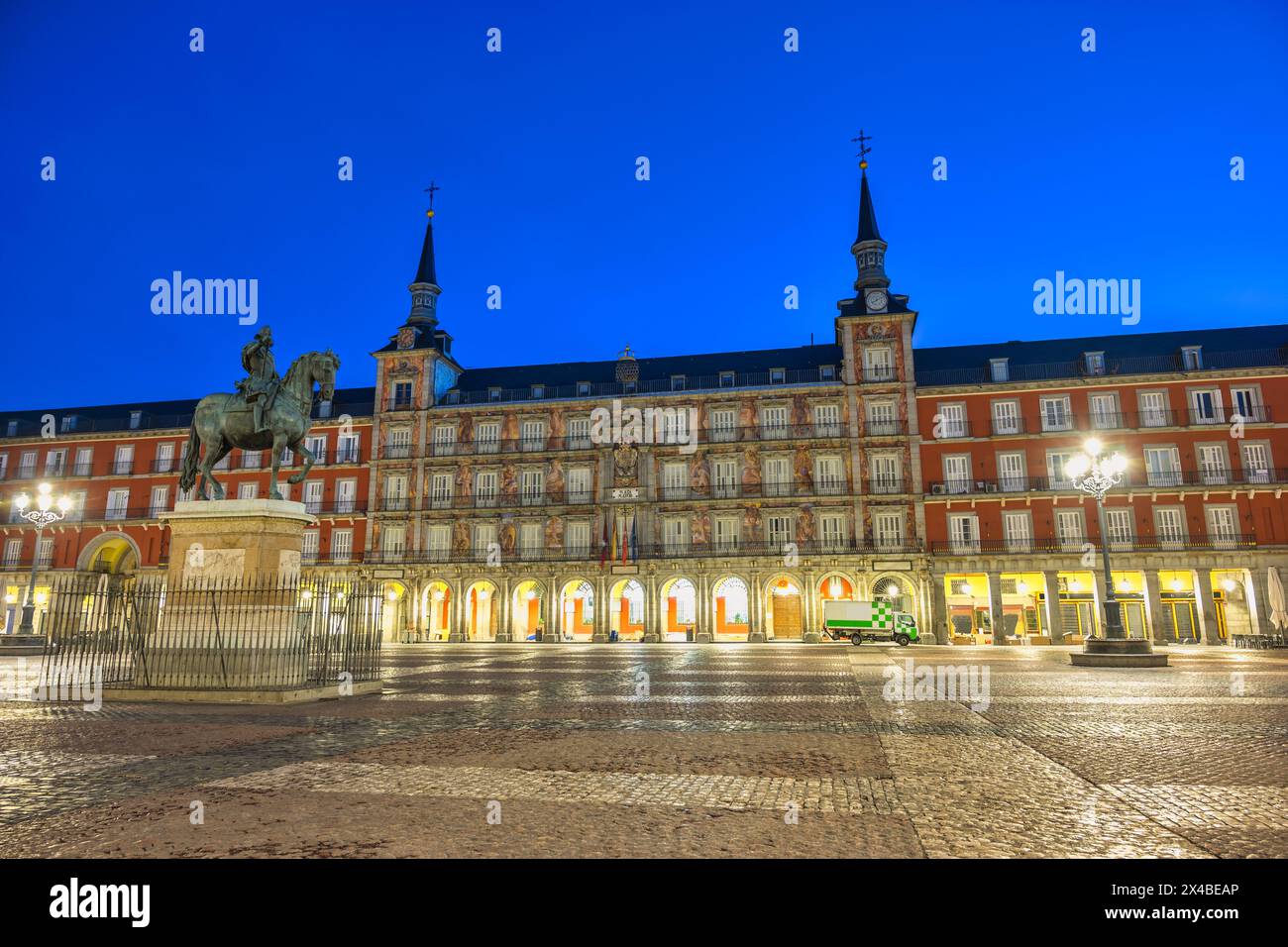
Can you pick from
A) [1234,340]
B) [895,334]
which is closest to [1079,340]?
[1234,340]

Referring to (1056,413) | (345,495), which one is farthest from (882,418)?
(345,495)

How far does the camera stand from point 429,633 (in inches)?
1671

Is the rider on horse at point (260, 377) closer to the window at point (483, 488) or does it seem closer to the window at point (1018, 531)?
the window at point (483, 488)

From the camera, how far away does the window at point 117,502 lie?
45844 mm

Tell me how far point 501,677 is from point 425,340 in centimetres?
3583

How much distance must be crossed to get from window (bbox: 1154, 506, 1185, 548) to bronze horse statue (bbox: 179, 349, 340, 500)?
38.5m

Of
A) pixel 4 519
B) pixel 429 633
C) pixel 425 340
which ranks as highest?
pixel 425 340

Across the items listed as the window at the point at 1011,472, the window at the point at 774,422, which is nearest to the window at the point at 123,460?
the window at the point at 774,422

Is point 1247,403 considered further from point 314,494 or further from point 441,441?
point 314,494

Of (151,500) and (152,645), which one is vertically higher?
(151,500)

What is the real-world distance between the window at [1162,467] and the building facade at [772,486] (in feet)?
0.27

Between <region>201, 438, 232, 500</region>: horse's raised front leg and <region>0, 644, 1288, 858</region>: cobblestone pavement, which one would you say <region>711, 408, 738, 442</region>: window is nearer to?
<region>0, 644, 1288, 858</region>: cobblestone pavement

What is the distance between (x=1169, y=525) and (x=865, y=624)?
17.1 metres
